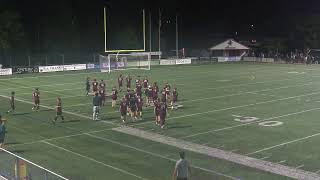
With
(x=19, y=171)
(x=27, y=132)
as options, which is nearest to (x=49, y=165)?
(x=19, y=171)

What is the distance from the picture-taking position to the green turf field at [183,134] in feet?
55.6

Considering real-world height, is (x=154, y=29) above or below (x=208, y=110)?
above

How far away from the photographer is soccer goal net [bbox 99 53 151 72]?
59.7 meters

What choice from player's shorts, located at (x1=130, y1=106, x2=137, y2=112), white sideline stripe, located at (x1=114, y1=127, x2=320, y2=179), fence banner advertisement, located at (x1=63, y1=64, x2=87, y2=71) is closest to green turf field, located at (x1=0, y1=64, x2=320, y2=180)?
white sideline stripe, located at (x1=114, y1=127, x2=320, y2=179)

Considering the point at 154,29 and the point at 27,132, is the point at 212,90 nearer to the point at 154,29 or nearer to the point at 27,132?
the point at 27,132

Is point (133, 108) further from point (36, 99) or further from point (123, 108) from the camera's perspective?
point (36, 99)

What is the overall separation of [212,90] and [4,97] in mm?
15548

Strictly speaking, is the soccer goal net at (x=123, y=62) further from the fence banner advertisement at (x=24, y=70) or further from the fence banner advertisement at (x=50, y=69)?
the fence banner advertisement at (x=24, y=70)

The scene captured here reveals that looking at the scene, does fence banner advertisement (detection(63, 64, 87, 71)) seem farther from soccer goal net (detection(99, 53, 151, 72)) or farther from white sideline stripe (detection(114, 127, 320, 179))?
white sideline stripe (detection(114, 127, 320, 179))

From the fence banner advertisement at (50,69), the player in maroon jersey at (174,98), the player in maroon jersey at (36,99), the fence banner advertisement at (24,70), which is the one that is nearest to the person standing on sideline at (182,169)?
the player in maroon jersey at (174,98)

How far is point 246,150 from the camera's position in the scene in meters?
19.4

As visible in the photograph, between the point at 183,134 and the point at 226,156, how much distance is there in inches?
161

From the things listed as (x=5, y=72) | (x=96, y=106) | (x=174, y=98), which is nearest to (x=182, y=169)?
(x=96, y=106)

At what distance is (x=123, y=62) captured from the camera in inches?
2404
